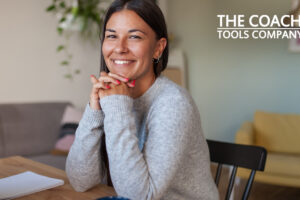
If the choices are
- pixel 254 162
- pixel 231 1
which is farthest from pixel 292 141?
pixel 254 162

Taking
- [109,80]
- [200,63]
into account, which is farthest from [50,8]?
[109,80]

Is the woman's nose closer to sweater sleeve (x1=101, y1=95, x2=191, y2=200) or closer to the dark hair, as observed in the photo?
the dark hair

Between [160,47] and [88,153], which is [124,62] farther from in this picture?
[88,153]

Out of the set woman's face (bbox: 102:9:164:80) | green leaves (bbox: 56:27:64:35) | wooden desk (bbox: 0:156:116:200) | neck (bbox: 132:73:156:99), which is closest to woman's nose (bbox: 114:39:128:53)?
woman's face (bbox: 102:9:164:80)

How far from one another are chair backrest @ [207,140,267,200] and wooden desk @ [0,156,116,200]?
40 cm

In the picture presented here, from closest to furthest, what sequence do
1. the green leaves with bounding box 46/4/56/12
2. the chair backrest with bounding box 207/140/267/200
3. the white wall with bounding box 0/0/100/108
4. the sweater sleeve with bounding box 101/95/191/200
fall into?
1. the sweater sleeve with bounding box 101/95/191/200
2. the chair backrest with bounding box 207/140/267/200
3. the white wall with bounding box 0/0/100/108
4. the green leaves with bounding box 46/4/56/12

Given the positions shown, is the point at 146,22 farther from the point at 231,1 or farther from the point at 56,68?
the point at 231,1

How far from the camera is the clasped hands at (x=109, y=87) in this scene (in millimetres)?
1015

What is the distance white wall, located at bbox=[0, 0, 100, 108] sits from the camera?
116 inches

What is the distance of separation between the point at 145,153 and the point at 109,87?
0.74 ft

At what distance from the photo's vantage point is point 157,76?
1.21 m

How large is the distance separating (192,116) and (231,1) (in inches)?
131

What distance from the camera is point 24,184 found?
3.50 ft

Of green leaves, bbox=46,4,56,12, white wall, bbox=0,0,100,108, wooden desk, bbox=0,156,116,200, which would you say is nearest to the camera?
wooden desk, bbox=0,156,116,200
